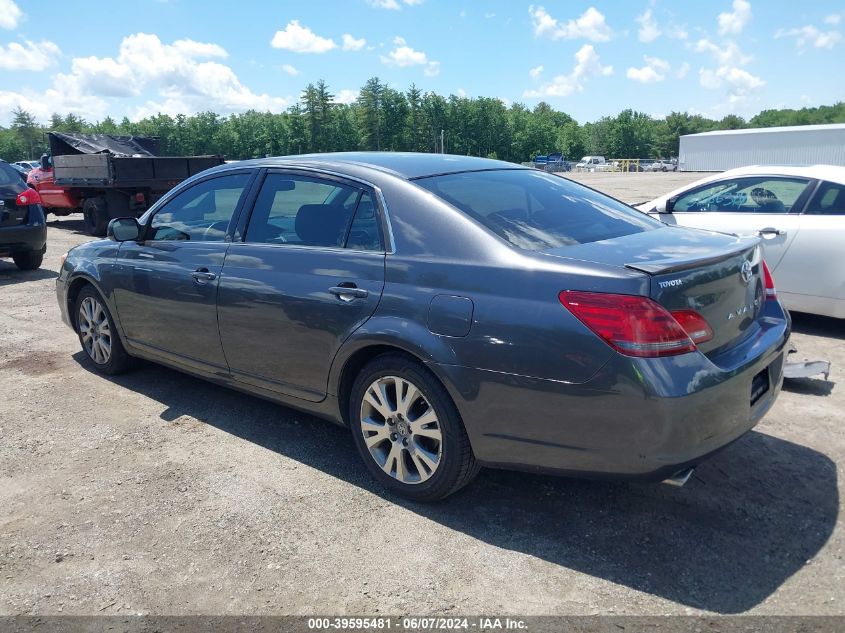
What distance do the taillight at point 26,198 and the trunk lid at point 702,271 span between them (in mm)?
9216

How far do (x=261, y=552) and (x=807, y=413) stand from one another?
11.4 feet

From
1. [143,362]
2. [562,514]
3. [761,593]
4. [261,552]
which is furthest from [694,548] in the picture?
[143,362]

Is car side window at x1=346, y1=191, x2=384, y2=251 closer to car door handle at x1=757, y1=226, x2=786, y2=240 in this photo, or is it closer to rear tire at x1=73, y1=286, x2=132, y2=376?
rear tire at x1=73, y1=286, x2=132, y2=376

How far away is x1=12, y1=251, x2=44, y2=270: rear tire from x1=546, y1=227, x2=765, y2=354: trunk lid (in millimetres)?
9519

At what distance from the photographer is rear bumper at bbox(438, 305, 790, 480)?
8.75 ft

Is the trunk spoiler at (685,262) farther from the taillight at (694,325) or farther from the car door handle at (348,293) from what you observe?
the car door handle at (348,293)

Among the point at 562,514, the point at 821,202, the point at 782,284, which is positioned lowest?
the point at 562,514

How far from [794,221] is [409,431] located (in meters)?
4.55

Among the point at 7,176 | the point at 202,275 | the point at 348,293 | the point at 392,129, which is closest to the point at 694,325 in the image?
the point at 348,293

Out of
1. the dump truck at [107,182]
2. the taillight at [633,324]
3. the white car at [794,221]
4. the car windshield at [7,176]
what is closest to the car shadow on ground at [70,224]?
the dump truck at [107,182]

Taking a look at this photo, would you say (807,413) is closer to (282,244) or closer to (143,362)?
(282,244)

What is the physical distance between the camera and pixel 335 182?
3.80 metres

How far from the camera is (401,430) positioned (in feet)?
11.1

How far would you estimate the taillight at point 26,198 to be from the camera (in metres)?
9.73
